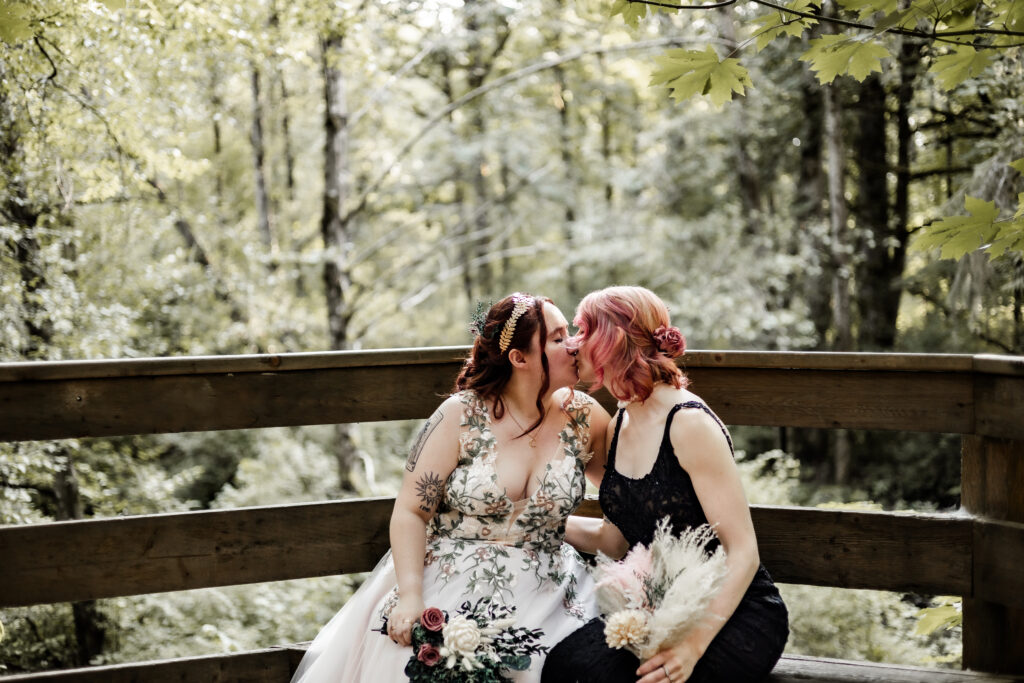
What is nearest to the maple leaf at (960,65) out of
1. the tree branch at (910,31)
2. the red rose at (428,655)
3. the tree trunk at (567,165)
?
the tree branch at (910,31)

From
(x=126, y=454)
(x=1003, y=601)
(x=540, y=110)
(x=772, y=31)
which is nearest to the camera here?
(x=772, y=31)

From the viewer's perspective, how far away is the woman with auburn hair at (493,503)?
2.32 m

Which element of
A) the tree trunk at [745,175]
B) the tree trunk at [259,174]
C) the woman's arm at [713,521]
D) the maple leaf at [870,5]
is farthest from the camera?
the tree trunk at [259,174]

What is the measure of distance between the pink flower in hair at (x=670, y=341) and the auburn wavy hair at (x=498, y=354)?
0.38 m

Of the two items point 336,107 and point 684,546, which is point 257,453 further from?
point 684,546

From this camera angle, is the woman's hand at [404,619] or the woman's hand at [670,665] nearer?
the woman's hand at [670,665]

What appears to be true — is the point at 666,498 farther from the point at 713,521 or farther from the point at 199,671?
the point at 199,671

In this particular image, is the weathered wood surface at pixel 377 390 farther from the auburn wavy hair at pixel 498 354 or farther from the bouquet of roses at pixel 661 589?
the bouquet of roses at pixel 661 589

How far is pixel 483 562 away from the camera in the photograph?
2.36 metres

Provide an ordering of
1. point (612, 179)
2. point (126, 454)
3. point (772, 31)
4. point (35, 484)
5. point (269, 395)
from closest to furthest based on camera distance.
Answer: point (772, 31), point (269, 395), point (35, 484), point (126, 454), point (612, 179)

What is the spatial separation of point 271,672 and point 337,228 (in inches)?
285

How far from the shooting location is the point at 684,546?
1.93m

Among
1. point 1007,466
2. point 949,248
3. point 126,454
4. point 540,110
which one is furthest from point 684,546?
point 540,110

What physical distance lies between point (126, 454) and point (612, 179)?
Result: 8418mm
